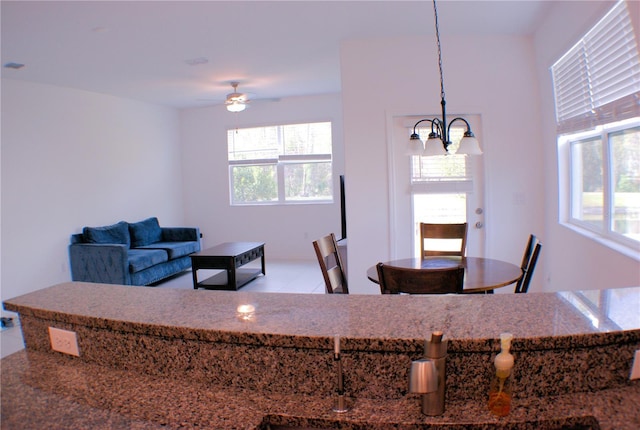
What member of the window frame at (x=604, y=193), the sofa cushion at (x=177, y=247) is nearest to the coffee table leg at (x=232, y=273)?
the sofa cushion at (x=177, y=247)

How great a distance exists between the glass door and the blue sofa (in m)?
3.21

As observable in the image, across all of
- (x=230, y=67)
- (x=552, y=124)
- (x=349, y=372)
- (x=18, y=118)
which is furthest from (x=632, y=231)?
(x=18, y=118)

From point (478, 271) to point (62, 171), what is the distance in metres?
5.29

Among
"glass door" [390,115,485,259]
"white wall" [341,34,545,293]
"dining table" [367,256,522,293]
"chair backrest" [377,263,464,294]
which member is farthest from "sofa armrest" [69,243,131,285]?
"chair backrest" [377,263,464,294]

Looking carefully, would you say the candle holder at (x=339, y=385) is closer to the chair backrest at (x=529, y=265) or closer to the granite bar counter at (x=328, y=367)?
the granite bar counter at (x=328, y=367)

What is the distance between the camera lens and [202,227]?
7.93 metres

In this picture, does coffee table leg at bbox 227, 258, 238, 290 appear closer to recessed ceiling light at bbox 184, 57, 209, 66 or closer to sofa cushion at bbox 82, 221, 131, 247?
sofa cushion at bbox 82, 221, 131, 247

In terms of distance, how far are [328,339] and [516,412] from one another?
0.42m

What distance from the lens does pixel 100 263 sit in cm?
527

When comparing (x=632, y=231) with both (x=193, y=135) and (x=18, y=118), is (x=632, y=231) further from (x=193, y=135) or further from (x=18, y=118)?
(x=193, y=135)

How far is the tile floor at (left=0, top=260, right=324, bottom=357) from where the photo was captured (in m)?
5.27

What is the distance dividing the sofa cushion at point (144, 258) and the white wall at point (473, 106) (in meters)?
2.94

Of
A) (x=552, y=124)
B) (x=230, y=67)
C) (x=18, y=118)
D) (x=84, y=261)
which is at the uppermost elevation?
(x=230, y=67)

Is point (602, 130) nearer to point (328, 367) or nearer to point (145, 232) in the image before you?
point (328, 367)
